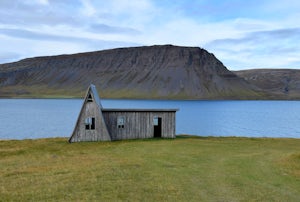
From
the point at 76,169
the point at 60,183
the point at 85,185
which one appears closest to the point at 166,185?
the point at 85,185

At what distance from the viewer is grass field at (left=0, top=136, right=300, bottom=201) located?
1551 cm

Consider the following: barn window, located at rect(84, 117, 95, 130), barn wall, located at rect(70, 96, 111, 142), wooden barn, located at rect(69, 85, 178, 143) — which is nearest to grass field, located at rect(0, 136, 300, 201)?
barn wall, located at rect(70, 96, 111, 142)

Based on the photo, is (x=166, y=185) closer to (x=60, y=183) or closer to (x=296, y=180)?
(x=60, y=183)

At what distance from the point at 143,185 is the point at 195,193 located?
8.61 ft

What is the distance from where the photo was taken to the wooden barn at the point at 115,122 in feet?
128

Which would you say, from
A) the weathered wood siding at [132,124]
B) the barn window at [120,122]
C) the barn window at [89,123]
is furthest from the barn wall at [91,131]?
the barn window at [120,122]

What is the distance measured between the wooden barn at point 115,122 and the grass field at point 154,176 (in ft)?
29.4

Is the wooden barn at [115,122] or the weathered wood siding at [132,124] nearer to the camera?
the wooden barn at [115,122]

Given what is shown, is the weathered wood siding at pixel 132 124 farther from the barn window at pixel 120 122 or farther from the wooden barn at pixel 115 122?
the barn window at pixel 120 122

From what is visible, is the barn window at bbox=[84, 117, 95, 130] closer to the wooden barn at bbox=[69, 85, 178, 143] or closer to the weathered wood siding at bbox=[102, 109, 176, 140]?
the wooden barn at bbox=[69, 85, 178, 143]

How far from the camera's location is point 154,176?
19.0 meters

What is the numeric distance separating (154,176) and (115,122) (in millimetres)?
21445

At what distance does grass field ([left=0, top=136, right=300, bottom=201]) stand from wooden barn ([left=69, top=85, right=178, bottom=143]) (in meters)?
8.95

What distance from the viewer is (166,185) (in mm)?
17125
